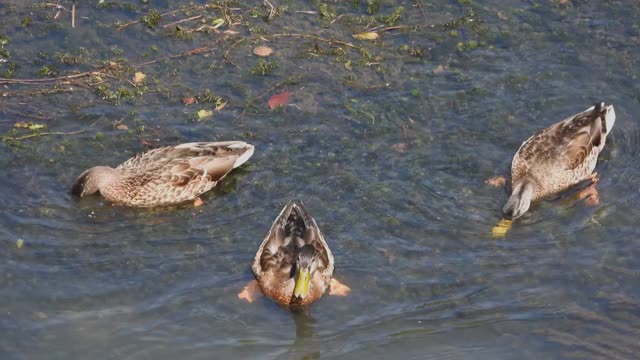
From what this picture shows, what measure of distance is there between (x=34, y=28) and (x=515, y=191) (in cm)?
643

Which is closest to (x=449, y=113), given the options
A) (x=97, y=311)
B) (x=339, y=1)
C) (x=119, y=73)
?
A: (x=339, y=1)

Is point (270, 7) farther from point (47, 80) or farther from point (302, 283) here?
point (302, 283)

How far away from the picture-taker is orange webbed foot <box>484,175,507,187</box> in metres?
11.2

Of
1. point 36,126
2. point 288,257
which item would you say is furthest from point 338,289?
point 36,126

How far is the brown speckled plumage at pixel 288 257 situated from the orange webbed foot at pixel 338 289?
0.05m

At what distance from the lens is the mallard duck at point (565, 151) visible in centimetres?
1138

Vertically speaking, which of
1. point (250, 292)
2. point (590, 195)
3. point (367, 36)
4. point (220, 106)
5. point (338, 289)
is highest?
point (367, 36)

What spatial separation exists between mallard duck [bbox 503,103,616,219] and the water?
20 cm

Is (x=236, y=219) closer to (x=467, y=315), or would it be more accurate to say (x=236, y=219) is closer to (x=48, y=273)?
(x=48, y=273)

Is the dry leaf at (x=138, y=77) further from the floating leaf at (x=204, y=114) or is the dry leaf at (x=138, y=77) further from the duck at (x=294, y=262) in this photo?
the duck at (x=294, y=262)

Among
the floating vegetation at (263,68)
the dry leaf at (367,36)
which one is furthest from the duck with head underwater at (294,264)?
the dry leaf at (367,36)

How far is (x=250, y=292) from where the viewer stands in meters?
9.72

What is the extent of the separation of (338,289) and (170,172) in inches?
97.2

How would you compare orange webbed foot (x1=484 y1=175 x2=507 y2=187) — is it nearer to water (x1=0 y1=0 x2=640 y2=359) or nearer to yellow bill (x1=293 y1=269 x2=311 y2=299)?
water (x1=0 y1=0 x2=640 y2=359)
